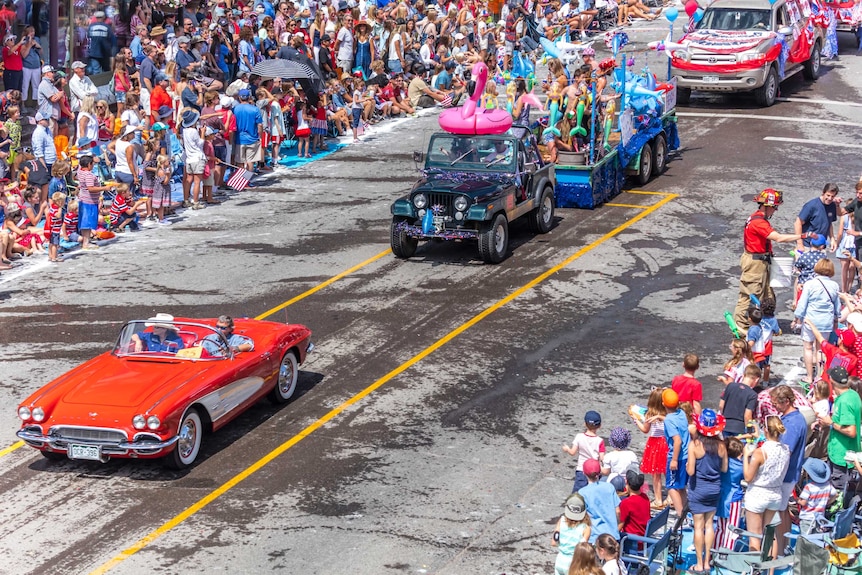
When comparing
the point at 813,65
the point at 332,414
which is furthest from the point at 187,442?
the point at 813,65

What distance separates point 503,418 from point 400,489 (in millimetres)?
2067

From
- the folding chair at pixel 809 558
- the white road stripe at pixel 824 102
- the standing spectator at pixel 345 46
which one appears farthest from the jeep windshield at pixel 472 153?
the white road stripe at pixel 824 102

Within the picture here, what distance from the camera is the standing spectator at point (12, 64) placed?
2408 cm

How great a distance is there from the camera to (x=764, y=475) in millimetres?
10781

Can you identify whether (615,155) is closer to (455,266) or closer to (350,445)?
(455,266)

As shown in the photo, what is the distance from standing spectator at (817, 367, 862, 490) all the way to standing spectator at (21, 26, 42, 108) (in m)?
17.5

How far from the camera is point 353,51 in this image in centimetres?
3073

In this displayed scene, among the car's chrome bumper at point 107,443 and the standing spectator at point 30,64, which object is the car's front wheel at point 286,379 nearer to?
the car's chrome bumper at point 107,443

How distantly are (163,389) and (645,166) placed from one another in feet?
42.6

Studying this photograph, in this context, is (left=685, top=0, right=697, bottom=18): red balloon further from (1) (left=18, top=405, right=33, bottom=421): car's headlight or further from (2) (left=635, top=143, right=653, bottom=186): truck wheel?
(1) (left=18, top=405, right=33, bottom=421): car's headlight

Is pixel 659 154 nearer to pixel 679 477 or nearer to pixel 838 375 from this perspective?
pixel 838 375

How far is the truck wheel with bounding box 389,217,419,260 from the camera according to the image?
63.8ft

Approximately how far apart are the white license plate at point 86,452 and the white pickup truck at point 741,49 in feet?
62.3

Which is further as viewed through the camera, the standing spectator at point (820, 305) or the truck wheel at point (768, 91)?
the truck wheel at point (768, 91)
